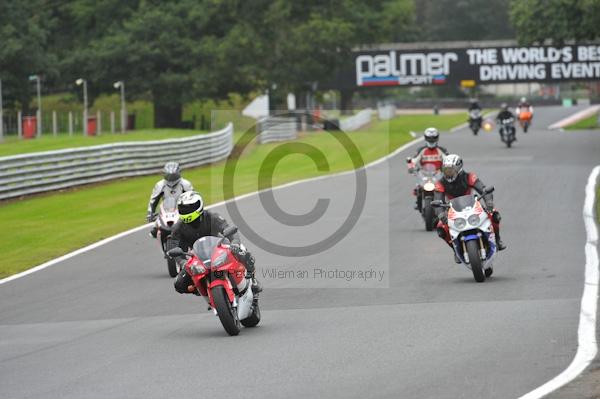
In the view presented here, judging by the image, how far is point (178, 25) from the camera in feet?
226

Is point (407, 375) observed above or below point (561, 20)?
below

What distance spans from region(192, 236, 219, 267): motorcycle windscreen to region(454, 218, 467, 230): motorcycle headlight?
14.1 ft

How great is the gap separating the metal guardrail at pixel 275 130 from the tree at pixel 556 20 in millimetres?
12035

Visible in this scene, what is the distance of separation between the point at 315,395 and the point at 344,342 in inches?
88.5

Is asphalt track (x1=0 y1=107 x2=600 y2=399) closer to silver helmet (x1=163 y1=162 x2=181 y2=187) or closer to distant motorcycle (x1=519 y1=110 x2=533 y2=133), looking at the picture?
silver helmet (x1=163 y1=162 x2=181 y2=187)

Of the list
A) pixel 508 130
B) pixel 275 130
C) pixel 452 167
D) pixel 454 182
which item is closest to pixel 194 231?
pixel 452 167

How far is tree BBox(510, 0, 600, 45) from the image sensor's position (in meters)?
45.8

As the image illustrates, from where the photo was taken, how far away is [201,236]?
1269 centimetres

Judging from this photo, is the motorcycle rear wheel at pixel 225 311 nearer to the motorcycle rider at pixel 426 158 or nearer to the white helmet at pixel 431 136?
the white helmet at pixel 431 136

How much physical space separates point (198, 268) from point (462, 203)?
16.0 ft

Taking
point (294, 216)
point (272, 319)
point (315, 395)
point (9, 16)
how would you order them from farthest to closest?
point (9, 16) → point (294, 216) → point (272, 319) → point (315, 395)

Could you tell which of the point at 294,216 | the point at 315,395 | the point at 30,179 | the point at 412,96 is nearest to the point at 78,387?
the point at 315,395

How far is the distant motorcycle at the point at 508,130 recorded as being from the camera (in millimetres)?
45625

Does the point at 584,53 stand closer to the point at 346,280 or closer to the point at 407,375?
the point at 346,280
